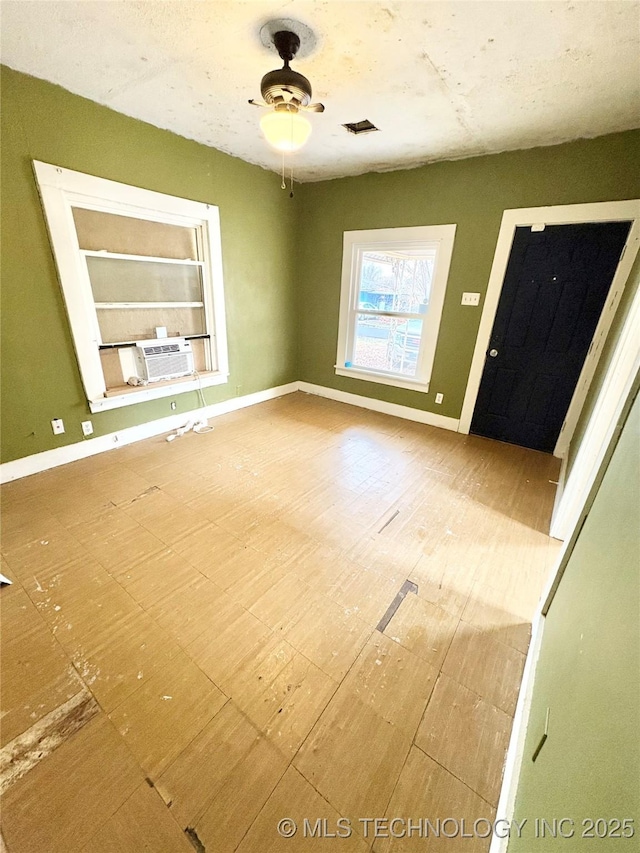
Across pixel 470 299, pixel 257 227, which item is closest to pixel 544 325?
pixel 470 299

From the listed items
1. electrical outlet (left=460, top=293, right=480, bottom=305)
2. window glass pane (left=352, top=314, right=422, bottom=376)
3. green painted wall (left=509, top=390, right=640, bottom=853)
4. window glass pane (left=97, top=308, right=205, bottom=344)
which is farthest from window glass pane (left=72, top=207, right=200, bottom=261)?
green painted wall (left=509, top=390, right=640, bottom=853)

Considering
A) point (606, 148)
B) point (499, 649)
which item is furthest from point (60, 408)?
point (606, 148)

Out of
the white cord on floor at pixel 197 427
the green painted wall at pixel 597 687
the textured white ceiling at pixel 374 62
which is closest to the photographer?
the green painted wall at pixel 597 687

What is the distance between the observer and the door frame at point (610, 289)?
2508 mm

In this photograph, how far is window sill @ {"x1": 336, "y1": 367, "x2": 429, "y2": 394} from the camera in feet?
12.4

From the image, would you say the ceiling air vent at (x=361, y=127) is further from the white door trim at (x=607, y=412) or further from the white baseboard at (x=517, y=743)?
the white baseboard at (x=517, y=743)

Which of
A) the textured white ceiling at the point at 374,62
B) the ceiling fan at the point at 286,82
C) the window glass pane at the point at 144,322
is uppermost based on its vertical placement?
the textured white ceiling at the point at 374,62

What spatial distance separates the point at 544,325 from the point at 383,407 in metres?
1.83

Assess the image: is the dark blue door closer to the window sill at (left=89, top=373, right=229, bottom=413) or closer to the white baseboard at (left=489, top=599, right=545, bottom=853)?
the white baseboard at (left=489, top=599, right=545, bottom=853)

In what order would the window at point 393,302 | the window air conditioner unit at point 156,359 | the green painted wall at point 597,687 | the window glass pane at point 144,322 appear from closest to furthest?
the green painted wall at point 597,687 < the window glass pane at point 144,322 < the window air conditioner unit at point 156,359 < the window at point 393,302

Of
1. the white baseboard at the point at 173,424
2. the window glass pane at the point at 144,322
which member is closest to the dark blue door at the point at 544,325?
the white baseboard at the point at 173,424

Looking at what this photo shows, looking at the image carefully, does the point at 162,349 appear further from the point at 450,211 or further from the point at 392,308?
the point at 450,211

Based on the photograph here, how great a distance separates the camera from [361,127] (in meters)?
2.54

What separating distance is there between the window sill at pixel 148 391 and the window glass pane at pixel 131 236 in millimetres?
1120
